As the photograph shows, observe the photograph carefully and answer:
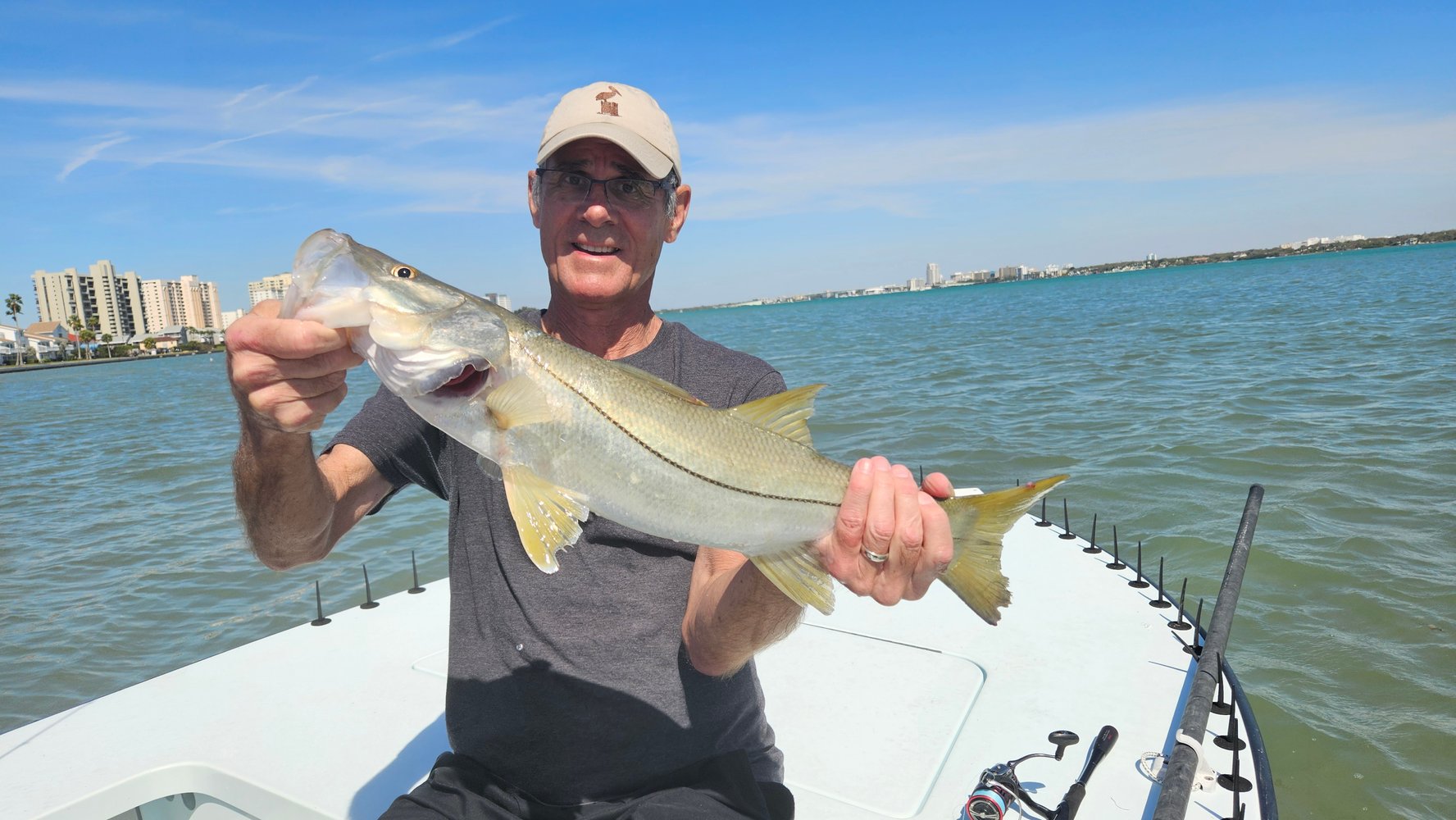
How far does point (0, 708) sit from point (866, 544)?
959cm

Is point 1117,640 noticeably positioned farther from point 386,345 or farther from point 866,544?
point 386,345

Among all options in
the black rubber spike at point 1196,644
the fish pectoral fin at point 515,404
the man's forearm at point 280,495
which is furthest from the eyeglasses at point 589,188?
the black rubber spike at point 1196,644

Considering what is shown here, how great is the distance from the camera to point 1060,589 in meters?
5.33

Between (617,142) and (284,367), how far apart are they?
5.26 ft

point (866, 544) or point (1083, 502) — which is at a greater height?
point (866, 544)

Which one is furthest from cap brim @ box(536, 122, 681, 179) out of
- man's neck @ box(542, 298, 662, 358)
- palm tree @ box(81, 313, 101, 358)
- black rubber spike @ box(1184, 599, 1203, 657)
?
palm tree @ box(81, 313, 101, 358)

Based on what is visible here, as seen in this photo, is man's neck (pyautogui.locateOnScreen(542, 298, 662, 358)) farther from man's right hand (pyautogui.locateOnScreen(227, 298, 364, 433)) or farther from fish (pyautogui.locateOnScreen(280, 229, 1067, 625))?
man's right hand (pyautogui.locateOnScreen(227, 298, 364, 433))

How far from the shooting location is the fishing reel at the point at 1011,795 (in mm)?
3016

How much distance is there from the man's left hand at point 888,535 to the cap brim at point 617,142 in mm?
1580

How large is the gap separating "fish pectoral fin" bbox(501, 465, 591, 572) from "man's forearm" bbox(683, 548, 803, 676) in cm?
68

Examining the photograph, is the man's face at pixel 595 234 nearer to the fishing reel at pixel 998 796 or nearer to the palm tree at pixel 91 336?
the fishing reel at pixel 998 796

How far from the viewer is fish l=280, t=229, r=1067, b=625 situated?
2.02 meters

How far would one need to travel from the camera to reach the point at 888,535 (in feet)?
7.57

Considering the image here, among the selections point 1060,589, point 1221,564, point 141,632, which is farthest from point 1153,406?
point 141,632
